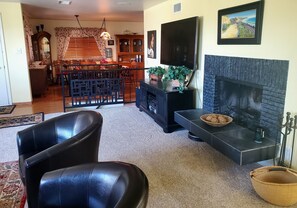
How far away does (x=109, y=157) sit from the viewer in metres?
3.15

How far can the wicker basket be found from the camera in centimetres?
207

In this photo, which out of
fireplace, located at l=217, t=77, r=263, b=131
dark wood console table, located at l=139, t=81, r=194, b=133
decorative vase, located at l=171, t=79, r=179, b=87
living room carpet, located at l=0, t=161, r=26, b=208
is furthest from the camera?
decorative vase, located at l=171, t=79, r=179, b=87

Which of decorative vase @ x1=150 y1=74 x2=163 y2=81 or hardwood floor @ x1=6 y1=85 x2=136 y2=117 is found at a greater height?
decorative vase @ x1=150 y1=74 x2=163 y2=81

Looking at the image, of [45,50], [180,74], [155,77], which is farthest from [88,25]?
[180,74]

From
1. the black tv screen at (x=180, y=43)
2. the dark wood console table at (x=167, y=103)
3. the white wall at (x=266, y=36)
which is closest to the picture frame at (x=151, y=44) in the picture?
the black tv screen at (x=180, y=43)

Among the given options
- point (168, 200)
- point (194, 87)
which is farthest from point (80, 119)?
point (194, 87)

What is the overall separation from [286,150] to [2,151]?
3489 mm

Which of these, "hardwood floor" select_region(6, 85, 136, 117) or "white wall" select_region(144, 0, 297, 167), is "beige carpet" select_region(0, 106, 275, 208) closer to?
"white wall" select_region(144, 0, 297, 167)

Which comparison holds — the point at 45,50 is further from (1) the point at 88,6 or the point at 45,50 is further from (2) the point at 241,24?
(2) the point at 241,24

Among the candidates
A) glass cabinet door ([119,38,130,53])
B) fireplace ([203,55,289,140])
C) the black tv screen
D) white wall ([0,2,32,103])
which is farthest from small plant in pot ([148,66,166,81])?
glass cabinet door ([119,38,130,53])

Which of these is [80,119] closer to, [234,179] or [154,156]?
[154,156]

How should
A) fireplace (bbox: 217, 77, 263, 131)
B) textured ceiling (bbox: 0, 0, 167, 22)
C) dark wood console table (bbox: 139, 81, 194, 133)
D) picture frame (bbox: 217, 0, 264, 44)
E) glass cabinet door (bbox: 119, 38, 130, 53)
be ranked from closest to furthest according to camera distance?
picture frame (bbox: 217, 0, 264, 44) < fireplace (bbox: 217, 77, 263, 131) < dark wood console table (bbox: 139, 81, 194, 133) < textured ceiling (bbox: 0, 0, 167, 22) < glass cabinet door (bbox: 119, 38, 130, 53)

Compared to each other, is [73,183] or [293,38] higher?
[293,38]

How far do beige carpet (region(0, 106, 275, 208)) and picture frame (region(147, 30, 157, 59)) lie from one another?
84.5 inches
